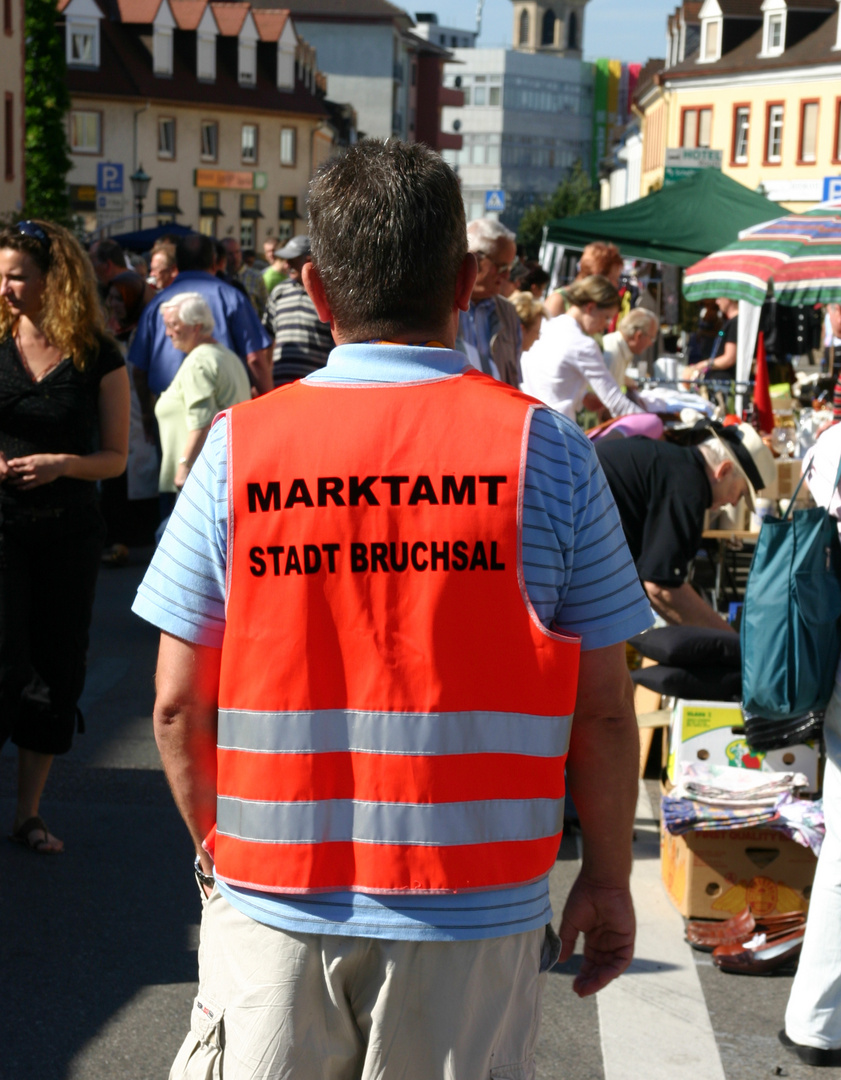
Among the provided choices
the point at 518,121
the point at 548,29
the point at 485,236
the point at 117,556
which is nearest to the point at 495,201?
the point at 117,556

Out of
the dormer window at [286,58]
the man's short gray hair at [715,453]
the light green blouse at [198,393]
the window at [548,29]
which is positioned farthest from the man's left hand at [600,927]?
the window at [548,29]

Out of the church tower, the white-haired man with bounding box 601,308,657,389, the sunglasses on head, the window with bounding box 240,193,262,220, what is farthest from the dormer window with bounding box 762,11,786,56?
the church tower

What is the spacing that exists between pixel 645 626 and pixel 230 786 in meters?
0.62

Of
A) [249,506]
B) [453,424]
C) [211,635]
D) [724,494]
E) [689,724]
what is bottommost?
[689,724]

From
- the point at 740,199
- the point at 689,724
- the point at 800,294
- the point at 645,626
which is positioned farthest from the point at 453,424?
the point at 740,199

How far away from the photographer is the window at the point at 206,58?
6062 centimetres

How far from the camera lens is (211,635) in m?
2.05

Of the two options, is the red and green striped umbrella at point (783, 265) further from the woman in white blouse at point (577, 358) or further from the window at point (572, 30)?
the window at point (572, 30)

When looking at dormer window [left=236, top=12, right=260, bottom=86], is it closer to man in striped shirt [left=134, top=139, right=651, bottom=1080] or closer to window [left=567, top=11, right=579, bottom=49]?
man in striped shirt [left=134, top=139, right=651, bottom=1080]

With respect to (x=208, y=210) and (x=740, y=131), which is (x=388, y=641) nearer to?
(x=740, y=131)

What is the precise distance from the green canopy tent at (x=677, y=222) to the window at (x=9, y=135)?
85.9 feet

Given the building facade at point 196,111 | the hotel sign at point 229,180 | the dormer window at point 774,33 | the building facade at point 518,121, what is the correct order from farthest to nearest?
1. the building facade at point 518,121
2. the hotel sign at point 229,180
3. the building facade at point 196,111
4. the dormer window at point 774,33

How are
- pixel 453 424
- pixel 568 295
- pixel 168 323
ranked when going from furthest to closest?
pixel 568 295 < pixel 168 323 < pixel 453 424

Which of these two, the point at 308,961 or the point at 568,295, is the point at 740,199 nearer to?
the point at 568,295
